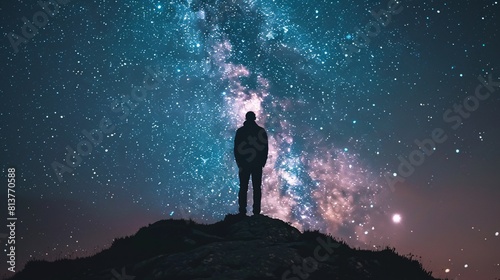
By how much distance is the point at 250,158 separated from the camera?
1162 cm

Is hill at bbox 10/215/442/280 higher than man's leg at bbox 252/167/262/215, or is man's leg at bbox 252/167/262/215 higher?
man's leg at bbox 252/167/262/215

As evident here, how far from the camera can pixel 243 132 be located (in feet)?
38.7

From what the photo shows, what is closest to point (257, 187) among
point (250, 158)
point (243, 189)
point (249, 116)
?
point (243, 189)

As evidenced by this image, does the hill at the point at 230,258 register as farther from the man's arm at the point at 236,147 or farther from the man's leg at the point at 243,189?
the man's arm at the point at 236,147

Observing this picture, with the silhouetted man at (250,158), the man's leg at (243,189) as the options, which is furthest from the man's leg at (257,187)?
the man's leg at (243,189)

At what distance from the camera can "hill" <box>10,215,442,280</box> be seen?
7564mm

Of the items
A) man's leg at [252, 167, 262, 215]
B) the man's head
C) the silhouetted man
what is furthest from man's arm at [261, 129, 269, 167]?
the man's head

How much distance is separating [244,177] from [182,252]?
3.82 m

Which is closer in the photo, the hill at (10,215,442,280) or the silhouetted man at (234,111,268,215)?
the hill at (10,215,442,280)

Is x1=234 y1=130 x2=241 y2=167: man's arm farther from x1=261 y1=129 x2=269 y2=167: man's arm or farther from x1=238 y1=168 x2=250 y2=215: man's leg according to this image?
x1=261 y1=129 x2=269 y2=167: man's arm

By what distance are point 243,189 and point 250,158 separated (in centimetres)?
106

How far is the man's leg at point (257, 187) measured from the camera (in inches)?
460

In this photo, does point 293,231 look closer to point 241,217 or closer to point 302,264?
point 241,217

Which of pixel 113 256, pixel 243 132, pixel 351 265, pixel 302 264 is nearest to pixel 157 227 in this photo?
pixel 113 256
